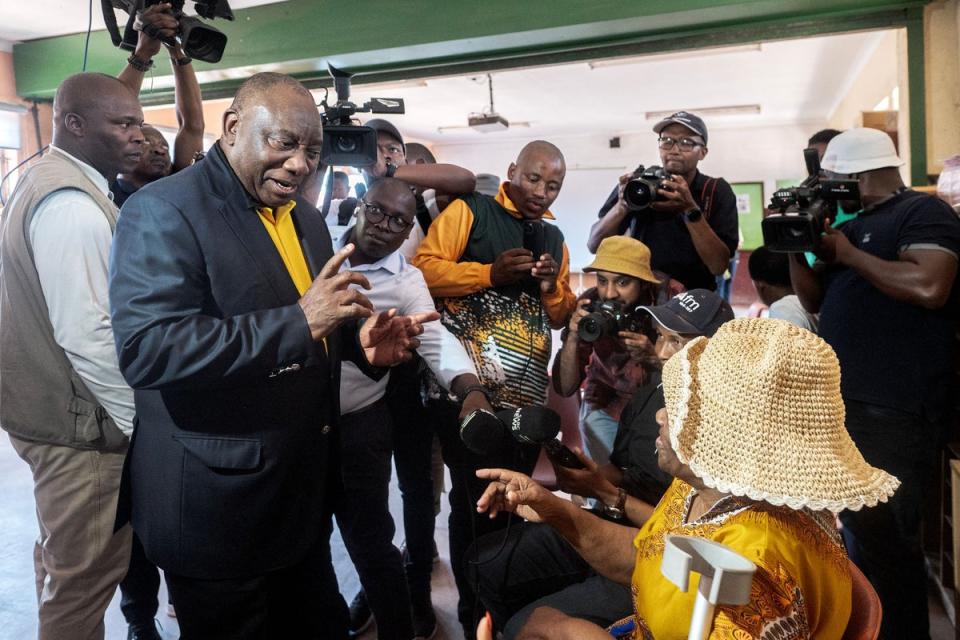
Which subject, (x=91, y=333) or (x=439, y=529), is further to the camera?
(x=439, y=529)

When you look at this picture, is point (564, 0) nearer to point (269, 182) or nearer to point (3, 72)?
point (269, 182)

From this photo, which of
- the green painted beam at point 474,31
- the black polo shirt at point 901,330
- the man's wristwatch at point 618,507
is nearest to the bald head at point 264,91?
the man's wristwatch at point 618,507

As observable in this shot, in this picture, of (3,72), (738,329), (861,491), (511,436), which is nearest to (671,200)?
(511,436)

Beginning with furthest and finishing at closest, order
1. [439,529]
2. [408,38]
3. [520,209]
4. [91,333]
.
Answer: [408,38] → [439,529] → [520,209] → [91,333]

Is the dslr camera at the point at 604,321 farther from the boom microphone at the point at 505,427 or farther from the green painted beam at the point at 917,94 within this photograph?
the green painted beam at the point at 917,94

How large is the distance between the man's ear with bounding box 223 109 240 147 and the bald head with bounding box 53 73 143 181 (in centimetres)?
84

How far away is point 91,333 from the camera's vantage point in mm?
1562

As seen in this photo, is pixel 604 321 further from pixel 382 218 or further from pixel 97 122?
pixel 97 122

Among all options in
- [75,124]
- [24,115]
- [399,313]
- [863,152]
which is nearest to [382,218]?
[399,313]

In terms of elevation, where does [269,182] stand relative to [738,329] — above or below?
above

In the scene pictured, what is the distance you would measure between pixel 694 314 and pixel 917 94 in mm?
1924

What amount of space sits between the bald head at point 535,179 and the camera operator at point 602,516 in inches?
24.7

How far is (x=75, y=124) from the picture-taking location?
1.86 m

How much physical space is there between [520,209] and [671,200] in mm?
551
